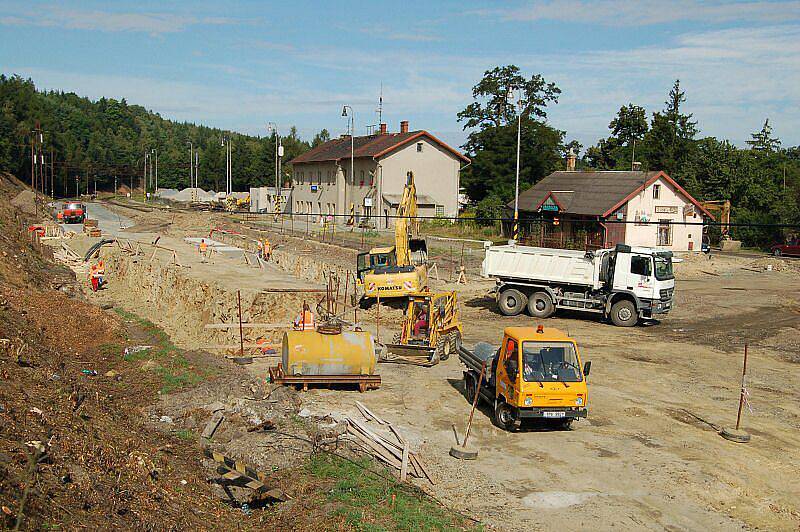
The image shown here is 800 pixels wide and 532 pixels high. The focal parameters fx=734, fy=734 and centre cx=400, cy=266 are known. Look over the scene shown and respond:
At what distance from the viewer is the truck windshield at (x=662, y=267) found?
27.7 meters

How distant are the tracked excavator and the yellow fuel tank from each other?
33.7 feet

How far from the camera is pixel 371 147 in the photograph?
6625cm

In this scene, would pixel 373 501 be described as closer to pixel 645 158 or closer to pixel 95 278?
pixel 95 278

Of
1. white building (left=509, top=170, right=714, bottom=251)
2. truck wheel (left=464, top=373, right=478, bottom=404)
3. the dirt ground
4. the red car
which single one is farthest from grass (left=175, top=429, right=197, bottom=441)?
the red car

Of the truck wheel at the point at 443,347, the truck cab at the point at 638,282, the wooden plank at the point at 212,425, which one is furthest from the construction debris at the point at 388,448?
the truck cab at the point at 638,282

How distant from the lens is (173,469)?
40.6 feet

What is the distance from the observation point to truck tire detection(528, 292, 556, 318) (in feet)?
97.3

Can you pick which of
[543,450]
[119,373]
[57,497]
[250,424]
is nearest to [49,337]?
[119,373]

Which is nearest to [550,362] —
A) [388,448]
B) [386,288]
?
[388,448]

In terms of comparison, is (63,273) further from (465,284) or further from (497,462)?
(497,462)

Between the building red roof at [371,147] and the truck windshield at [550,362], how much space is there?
47168 millimetres

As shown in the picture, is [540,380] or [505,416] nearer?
[540,380]

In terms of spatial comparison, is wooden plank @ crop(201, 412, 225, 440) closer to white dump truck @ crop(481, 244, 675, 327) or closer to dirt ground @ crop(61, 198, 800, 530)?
dirt ground @ crop(61, 198, 800, 530)

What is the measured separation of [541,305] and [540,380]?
15060 mm
